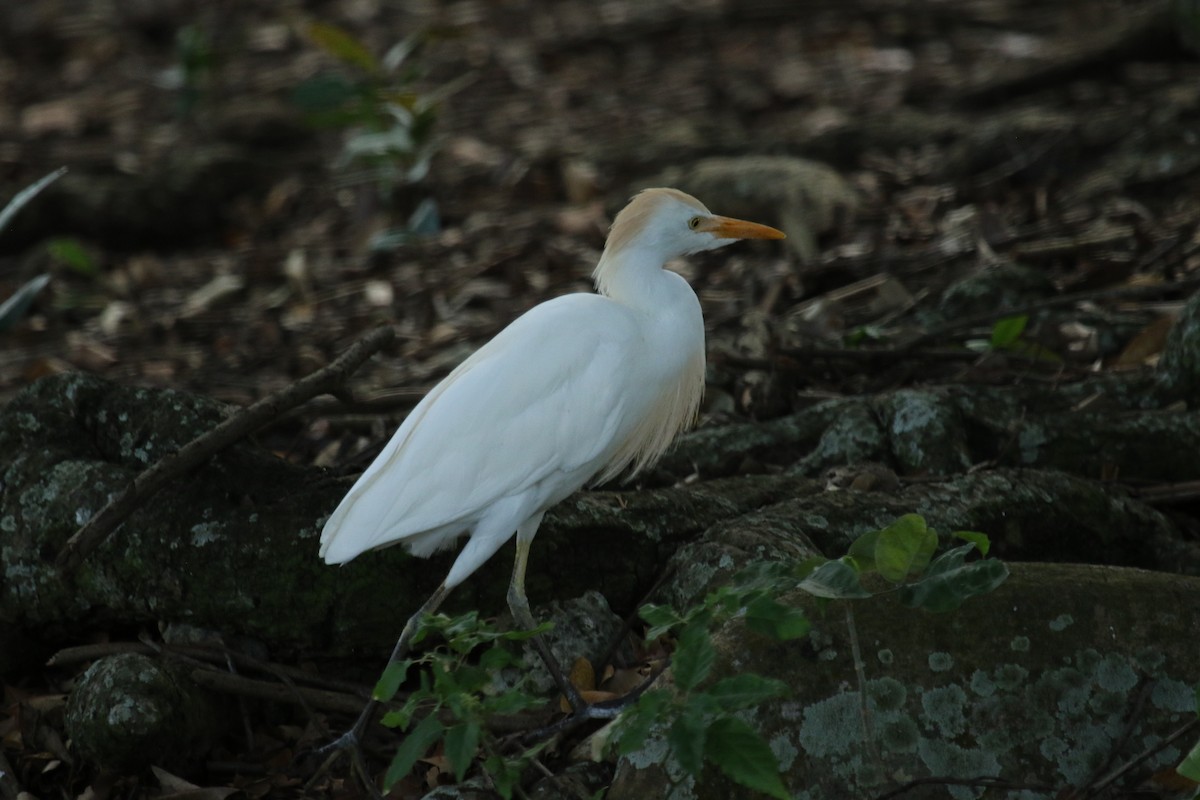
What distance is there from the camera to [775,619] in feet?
7.68

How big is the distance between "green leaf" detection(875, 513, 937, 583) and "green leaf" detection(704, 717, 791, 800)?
386 mm

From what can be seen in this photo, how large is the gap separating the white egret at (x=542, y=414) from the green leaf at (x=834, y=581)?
3.16 ft

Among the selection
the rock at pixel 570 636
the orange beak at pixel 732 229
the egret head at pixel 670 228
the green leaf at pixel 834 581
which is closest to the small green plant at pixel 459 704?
the green leaf at pixel 834 581

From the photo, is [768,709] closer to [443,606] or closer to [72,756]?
[443,606]

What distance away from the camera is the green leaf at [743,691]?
7.49 ft

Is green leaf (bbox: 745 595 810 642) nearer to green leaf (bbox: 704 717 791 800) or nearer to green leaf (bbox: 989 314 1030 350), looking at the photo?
Answer: green leaf (bbox: 704 717 791 800)

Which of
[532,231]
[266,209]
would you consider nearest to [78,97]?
[266,209]

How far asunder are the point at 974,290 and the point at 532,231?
2.72m

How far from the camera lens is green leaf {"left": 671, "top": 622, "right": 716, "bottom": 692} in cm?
230

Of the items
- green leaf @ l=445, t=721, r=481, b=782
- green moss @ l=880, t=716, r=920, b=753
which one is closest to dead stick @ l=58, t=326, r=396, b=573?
green leaf @ l=445, t=721, r=481, b=782

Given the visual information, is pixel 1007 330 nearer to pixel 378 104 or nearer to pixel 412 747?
pixel 412 747

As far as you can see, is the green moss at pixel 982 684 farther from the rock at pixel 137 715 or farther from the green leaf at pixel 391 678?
the rock at pixel 137 715

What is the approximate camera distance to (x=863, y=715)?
2.64 meters

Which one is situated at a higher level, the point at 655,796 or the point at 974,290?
the point at 655,796
